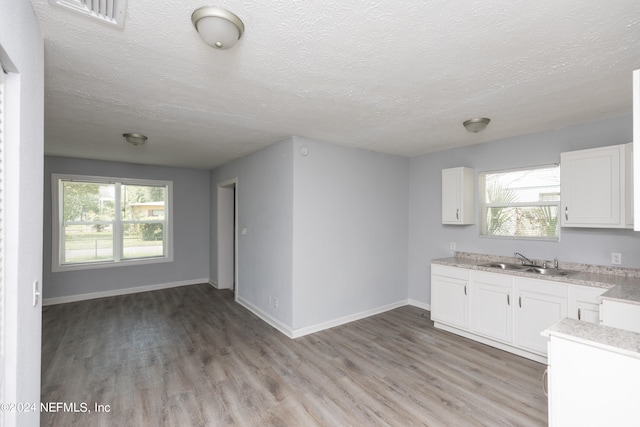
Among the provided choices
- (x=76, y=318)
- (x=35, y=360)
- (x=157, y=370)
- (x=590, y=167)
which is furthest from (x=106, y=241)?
(x=590, y=167)

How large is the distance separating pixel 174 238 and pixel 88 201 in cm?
152

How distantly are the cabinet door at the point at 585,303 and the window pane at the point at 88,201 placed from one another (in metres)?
6.57

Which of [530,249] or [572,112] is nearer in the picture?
[572,112]

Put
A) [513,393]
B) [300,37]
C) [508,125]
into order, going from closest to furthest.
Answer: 1. [300,37]
2. [513,393]
3. [508,125]

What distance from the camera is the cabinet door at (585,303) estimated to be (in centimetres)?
258

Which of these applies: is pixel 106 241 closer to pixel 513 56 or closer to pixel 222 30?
pixel 222 30

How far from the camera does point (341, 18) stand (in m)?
1.46

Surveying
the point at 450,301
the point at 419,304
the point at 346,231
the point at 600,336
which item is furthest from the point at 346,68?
the point at 419,304

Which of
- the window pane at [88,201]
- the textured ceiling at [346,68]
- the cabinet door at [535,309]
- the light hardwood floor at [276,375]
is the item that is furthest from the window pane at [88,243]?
the cabinet door at [535,309]

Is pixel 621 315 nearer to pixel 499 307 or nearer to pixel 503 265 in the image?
pixel 499 307

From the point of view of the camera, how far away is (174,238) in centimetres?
594

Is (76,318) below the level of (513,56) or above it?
below

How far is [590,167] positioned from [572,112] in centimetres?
55

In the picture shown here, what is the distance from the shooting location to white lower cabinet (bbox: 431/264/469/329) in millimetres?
3543
